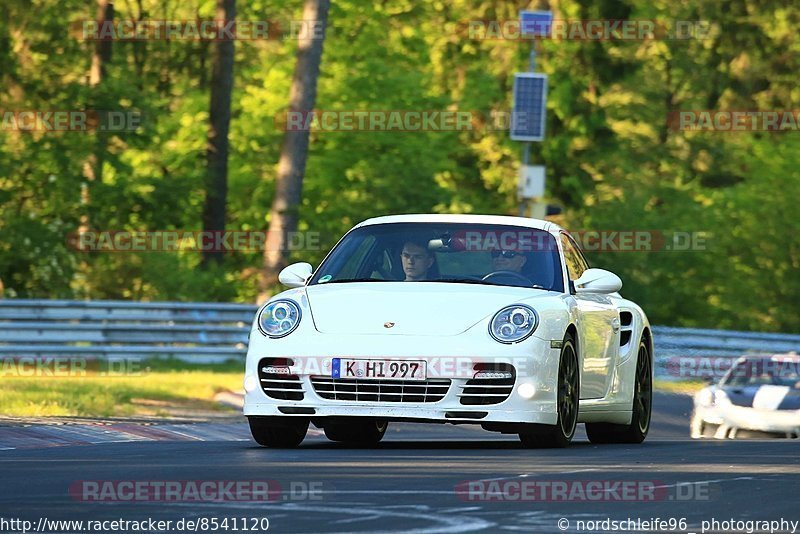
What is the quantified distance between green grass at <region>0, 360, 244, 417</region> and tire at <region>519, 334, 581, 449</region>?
5.06 metres

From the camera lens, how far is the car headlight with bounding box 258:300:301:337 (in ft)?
40.7

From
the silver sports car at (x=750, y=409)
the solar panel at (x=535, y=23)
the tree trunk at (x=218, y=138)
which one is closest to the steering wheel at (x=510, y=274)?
the silver sports car at (x=750, y=409)

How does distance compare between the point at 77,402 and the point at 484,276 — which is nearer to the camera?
the point at 484,276

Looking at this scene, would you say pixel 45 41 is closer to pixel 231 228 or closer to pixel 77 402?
pixel 231 228

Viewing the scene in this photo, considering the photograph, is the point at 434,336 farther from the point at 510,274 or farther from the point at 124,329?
the point at 124,329

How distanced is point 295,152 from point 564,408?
20.7 metres

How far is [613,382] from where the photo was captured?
14.0m

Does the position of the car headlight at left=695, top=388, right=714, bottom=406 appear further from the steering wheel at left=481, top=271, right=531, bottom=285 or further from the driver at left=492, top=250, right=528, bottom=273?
the steering wheel at left=481, top=271, right=531, bottom=285

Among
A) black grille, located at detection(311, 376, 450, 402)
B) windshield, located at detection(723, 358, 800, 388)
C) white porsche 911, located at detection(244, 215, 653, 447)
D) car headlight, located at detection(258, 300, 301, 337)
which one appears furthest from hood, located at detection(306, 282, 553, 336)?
windshield, located at detection(723, 358, 800, 388)

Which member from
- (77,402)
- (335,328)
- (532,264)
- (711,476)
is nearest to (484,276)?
(532,264)

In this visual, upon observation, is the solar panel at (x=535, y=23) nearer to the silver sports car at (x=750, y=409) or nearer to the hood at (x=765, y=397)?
the silver sports car at (x=750, y=409)

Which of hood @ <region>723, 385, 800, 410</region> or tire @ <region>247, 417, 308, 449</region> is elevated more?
tire @ <region>247, 417, 308, 449</region>

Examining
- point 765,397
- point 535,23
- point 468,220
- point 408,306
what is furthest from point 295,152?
point 408,306

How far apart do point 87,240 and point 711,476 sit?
27.1 m
